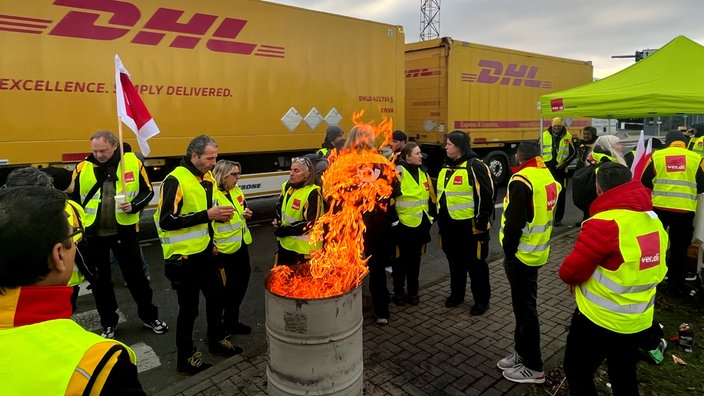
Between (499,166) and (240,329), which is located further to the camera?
(499,166)

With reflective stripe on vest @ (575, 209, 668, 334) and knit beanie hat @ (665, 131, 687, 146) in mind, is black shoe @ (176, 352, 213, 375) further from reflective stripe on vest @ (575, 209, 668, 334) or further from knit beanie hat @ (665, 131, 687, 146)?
knit beanie hat @ (665, 131, 687, 146)

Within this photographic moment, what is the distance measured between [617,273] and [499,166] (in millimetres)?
11053

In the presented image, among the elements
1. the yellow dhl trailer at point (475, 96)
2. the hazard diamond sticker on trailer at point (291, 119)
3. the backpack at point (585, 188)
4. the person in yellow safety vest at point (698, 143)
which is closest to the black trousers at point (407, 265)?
the backpack at point (585, 188)

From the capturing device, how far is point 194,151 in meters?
3.71

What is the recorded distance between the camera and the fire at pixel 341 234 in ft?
10.3

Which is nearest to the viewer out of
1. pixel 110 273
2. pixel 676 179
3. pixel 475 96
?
pixel 110 273

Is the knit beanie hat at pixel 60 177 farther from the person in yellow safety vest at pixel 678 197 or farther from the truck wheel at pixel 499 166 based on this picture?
the truck wheel at pixel 499 166

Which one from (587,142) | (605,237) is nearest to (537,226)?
(605,237)

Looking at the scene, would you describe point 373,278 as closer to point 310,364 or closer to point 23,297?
point 310,364

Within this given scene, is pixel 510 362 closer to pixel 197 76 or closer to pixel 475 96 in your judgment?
pixel 197 76

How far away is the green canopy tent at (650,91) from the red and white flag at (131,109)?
19.3ft

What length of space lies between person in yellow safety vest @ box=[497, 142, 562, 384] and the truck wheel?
9693mm

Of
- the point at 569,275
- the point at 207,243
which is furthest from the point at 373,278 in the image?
the point at 569,275

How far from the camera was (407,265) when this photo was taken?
17.1 ft
